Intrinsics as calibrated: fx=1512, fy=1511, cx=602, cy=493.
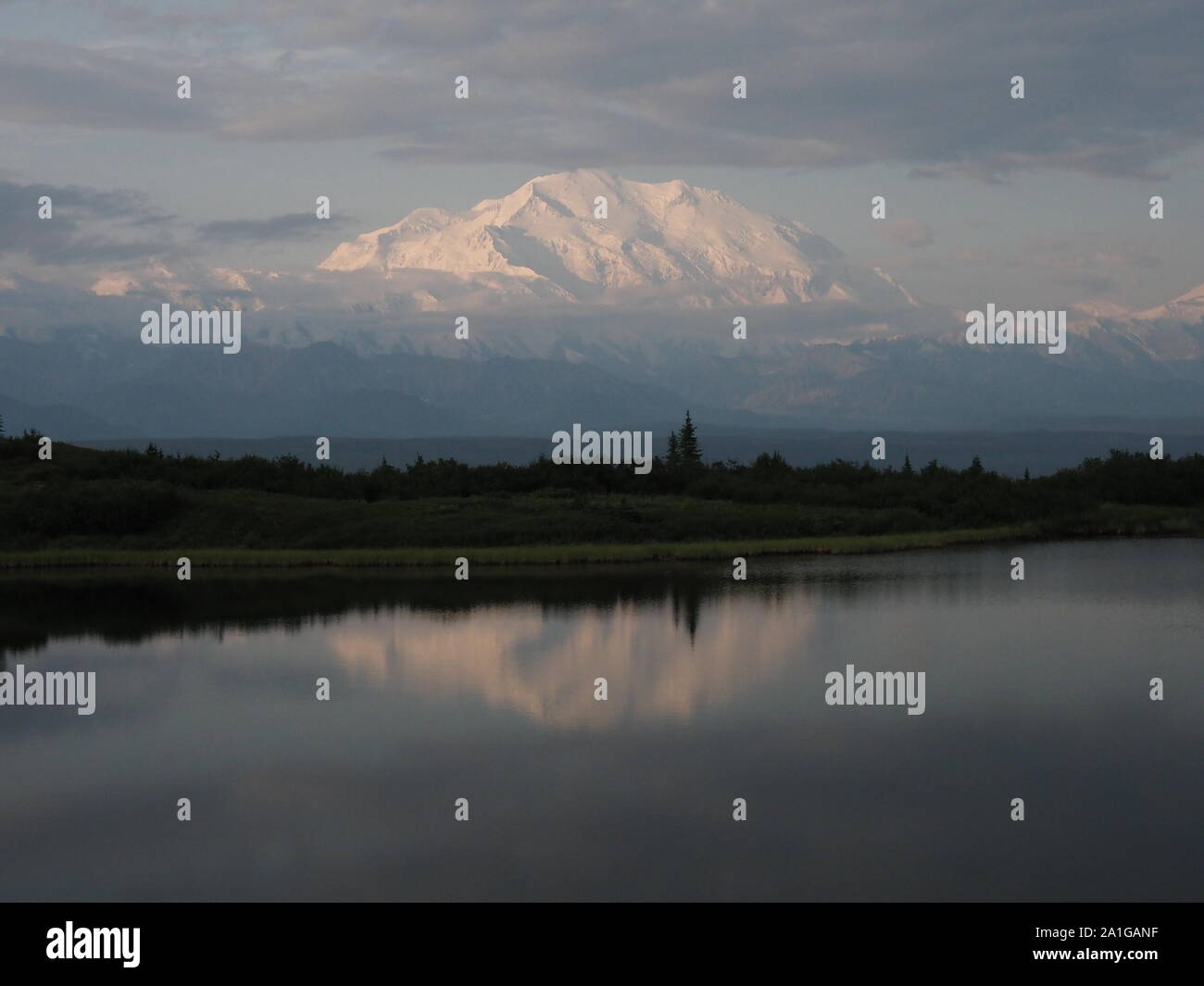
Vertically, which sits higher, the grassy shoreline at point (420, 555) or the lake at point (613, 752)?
the grassy shoreline at point (420, 555)

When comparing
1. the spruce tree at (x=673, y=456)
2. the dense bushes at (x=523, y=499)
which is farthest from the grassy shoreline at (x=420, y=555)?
the spruce tree at (x=673, y=456)

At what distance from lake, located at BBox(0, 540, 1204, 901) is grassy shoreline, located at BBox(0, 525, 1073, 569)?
13779mm

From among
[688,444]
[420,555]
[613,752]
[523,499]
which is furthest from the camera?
[688,444]

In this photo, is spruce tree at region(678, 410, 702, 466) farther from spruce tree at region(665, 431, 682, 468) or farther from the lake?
the lake

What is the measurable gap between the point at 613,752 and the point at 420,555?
1438 inches

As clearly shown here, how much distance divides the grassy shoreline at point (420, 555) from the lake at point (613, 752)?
45.2 feet

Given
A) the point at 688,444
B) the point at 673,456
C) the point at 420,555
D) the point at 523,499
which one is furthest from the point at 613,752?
the point at 688,444

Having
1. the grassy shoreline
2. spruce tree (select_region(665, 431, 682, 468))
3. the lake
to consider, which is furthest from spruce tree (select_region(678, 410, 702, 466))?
the lake

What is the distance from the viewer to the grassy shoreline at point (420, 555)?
60625 mm

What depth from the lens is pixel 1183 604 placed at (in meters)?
42.8

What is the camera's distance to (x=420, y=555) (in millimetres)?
61094

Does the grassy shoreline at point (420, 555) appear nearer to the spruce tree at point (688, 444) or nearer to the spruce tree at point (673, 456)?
the spruce tree at point (673, 456)

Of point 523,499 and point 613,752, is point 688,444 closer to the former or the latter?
point 523,499
